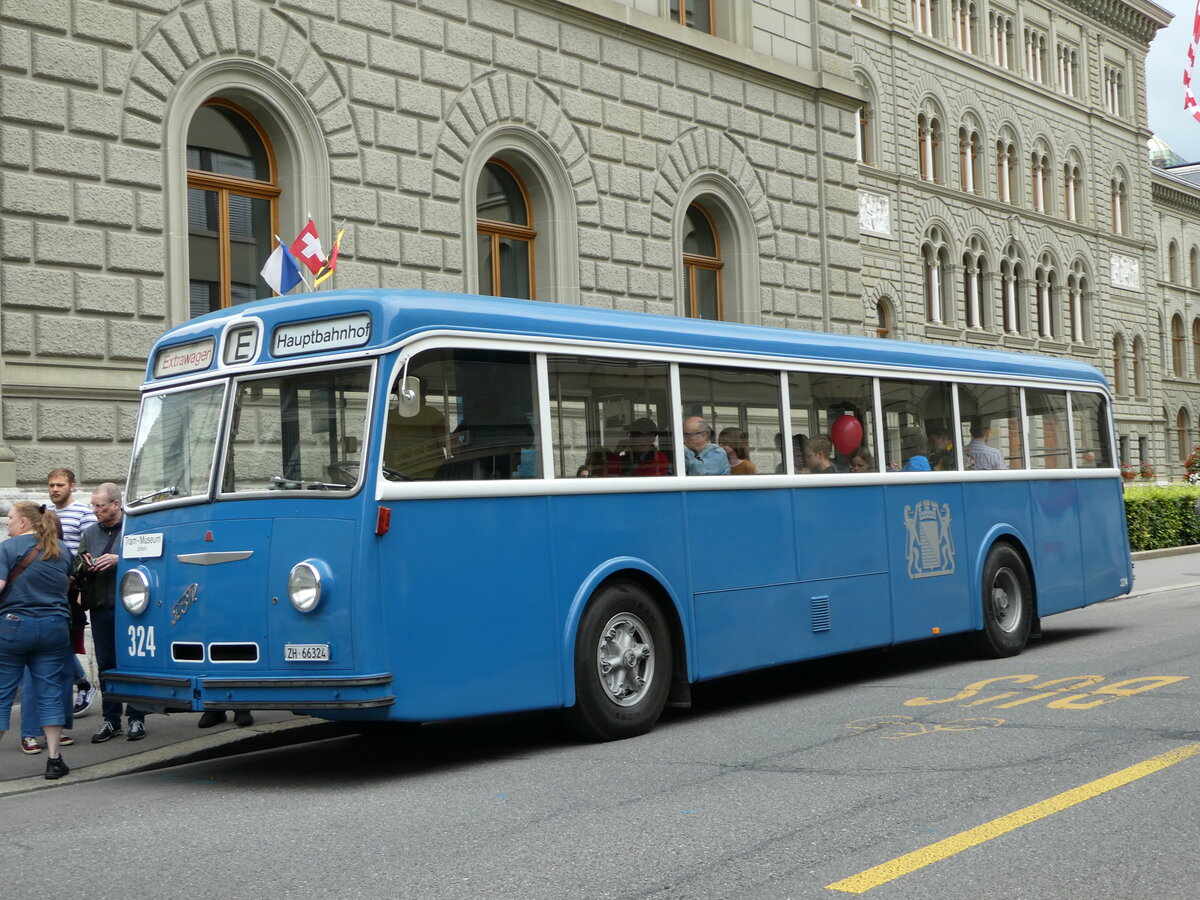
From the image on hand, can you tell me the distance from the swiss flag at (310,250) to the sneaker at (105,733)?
6486 mm

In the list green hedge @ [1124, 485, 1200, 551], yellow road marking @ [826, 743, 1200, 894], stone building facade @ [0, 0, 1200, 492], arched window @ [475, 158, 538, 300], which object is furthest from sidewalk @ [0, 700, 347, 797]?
green hedge @ [1124, 485, 1200, 551]

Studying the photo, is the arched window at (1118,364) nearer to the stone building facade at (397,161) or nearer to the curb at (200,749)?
the stone building facade at (397,161)

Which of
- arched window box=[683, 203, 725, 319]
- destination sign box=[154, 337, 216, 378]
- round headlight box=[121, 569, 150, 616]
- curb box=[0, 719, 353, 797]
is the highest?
arched window box=[683, 203, 725, 319]

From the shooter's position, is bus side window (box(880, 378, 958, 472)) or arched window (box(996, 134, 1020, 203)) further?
arched window (box(996, 134, 1020, 203))

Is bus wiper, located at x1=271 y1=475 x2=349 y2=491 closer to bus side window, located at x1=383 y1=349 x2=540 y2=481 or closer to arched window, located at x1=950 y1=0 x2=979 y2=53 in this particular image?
bus side window, located at x1=383 y1=349 x2=540 y2=481

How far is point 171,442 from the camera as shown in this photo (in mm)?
8594

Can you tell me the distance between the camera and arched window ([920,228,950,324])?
4381 cm

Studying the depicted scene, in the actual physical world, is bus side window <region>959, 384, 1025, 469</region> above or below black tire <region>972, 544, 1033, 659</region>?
above

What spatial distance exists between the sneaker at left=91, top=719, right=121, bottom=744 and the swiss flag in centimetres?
649

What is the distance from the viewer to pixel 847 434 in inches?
440

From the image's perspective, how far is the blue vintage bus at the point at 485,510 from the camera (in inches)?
305

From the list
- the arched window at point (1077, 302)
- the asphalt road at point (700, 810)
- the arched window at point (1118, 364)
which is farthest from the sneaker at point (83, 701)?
the arched window at point (1118, 364)

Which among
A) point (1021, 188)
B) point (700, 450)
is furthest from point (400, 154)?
point (1021, 188)

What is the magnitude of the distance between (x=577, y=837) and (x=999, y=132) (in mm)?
44761
